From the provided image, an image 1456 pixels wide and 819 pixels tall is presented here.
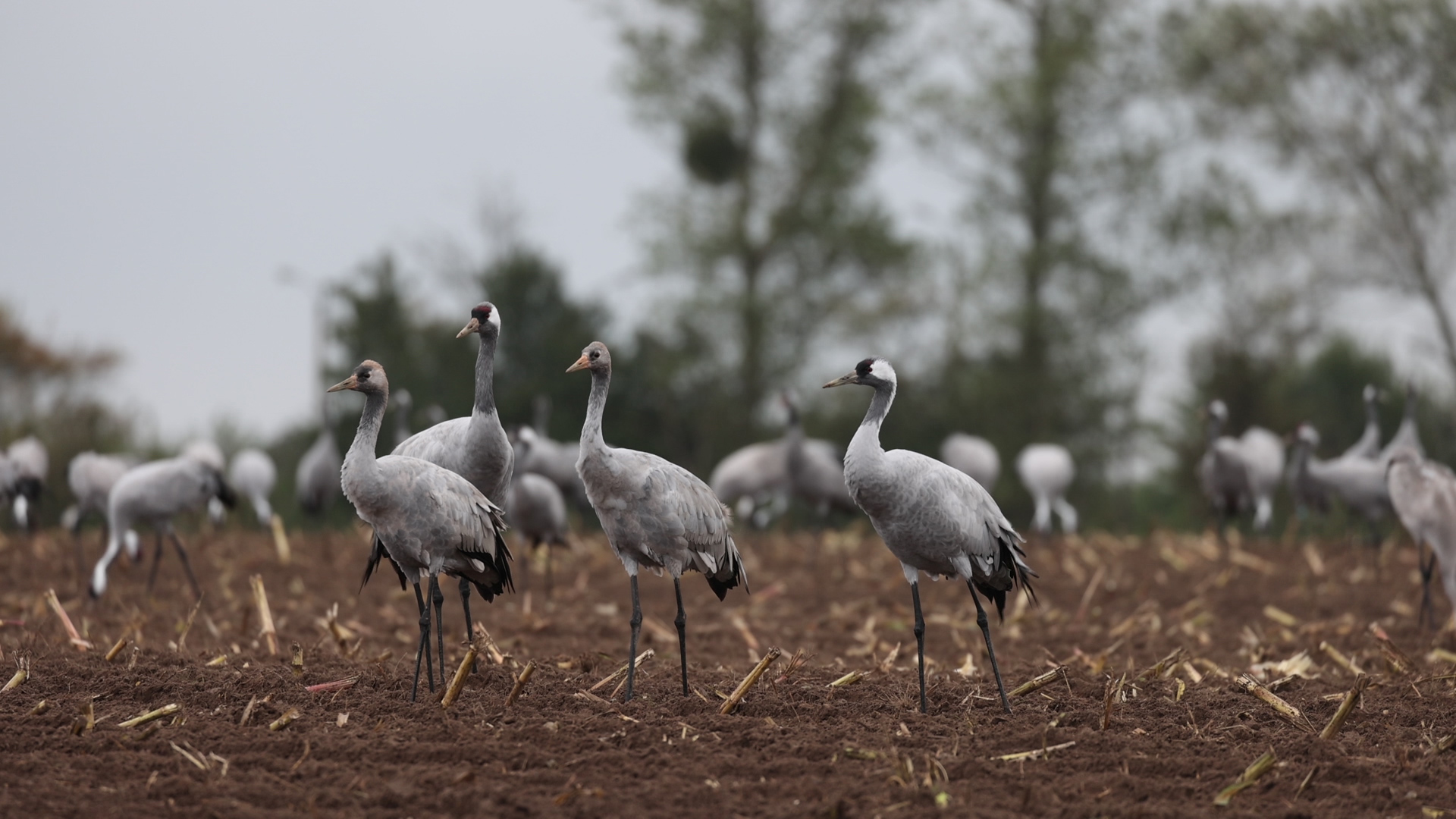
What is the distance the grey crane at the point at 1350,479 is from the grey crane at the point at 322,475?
11.3m

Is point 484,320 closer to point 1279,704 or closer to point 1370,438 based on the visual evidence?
point 1279,704

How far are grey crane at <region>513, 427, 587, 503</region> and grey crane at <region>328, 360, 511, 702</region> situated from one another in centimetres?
481

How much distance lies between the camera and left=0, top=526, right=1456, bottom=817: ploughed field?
15.7 feet

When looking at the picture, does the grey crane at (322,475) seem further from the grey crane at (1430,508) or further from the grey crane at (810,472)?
the grey crane at (1430,508)

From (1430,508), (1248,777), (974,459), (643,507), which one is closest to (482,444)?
(643,507)

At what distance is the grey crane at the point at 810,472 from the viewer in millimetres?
15617

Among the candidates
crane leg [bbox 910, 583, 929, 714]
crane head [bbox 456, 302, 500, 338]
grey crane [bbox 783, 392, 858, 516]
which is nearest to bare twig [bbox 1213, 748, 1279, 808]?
crane leg [bbox 910, 583, 929, 714]

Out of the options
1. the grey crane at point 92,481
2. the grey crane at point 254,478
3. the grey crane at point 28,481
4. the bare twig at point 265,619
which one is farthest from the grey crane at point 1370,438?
the grey crane at point 28,481

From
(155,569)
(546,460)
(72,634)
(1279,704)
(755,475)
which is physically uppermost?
(1279,704)

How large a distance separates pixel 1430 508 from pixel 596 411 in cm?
593

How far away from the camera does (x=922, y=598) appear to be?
436 inches

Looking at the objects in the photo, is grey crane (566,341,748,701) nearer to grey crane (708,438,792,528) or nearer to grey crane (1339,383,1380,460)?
grey crane (708,438,792,528)

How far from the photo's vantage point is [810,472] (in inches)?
625

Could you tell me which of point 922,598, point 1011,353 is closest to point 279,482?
point 1011,353
